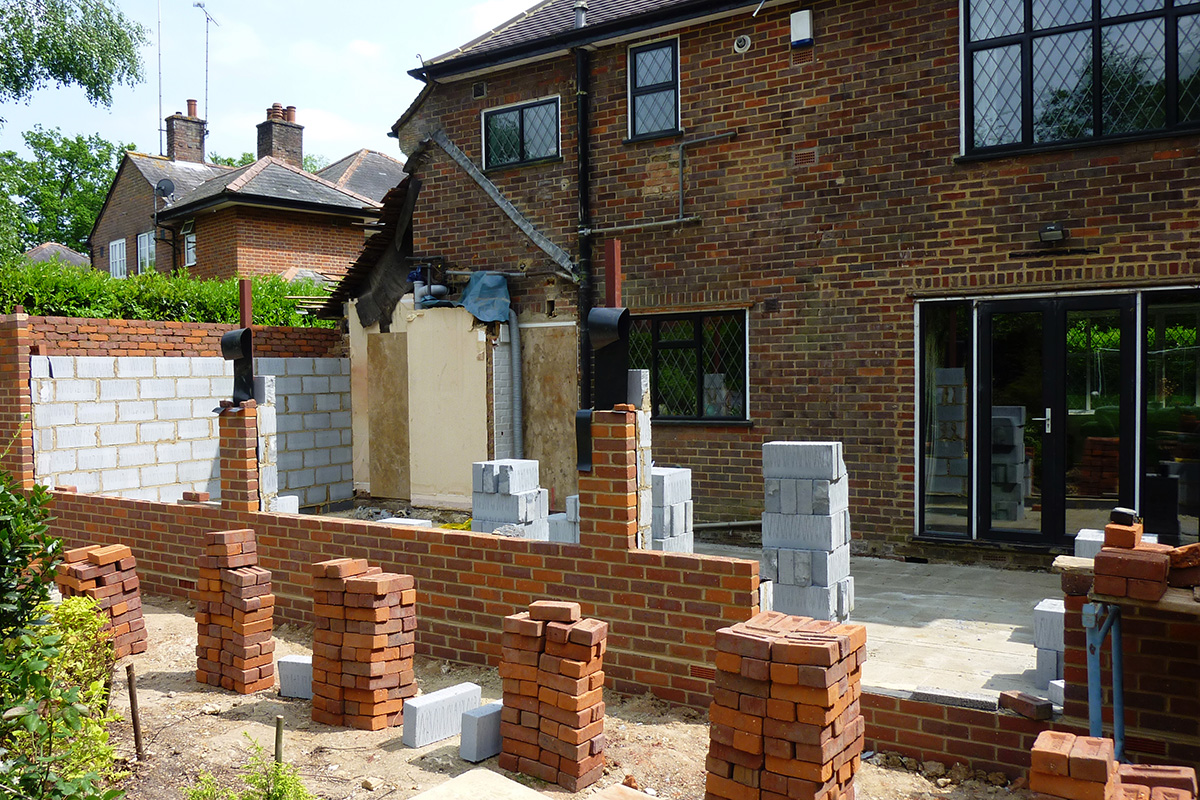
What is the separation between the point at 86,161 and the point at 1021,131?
51997 millimetres

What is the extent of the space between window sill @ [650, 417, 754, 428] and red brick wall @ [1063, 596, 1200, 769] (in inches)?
237

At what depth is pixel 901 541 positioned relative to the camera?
928 centimetres

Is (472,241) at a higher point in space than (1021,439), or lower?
higher

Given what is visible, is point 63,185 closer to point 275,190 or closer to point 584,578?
point 275,190

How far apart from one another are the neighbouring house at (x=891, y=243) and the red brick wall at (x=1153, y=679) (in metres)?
4.38

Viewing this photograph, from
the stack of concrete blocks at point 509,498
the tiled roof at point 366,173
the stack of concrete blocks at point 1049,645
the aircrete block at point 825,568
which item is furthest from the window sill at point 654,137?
the tiled roof at point 366,173

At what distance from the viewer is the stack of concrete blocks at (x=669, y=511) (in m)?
7.38

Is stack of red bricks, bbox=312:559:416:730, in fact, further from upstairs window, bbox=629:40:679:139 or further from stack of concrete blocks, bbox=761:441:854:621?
upstairs window, bbox=629:40:679:139

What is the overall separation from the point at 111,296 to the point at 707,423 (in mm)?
8893

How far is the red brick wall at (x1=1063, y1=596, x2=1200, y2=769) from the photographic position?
4.01 m

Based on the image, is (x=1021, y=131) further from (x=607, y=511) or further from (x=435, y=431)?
(x=435, y=431)

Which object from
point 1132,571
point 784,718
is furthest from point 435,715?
point 1132,571

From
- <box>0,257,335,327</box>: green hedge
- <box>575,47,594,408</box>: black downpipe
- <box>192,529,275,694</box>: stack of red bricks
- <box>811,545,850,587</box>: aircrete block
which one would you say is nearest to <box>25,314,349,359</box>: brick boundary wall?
<box>0,257,335,327</box>: green hedge

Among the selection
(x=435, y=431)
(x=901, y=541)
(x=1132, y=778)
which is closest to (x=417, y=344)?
(x=435, y=431)
